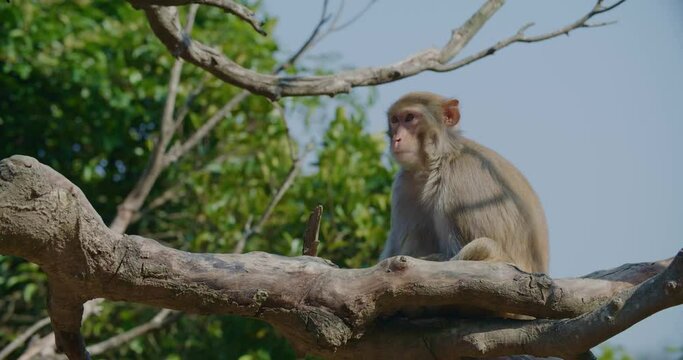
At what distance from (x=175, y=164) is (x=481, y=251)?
4.89 m

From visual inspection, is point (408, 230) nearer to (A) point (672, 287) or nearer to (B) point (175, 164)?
(A) point (672, 287)

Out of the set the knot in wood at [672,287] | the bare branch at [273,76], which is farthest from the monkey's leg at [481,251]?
the knot in wood at [672,287]

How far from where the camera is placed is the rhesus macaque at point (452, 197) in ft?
19.7

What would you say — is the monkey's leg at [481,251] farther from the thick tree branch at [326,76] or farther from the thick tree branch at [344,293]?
the thick tree branch at [326,76]

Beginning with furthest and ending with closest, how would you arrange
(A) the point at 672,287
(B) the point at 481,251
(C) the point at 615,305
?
1. (B) the point at 481,251
2. (C) the point at 615,305
3. (A) the point at 672,287

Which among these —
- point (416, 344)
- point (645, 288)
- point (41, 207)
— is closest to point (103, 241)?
point (41, 207)

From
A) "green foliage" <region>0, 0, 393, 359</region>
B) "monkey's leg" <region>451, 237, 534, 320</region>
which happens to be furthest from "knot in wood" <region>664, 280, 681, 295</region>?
"green foliage" <region>0, 0, 393, 359</region>

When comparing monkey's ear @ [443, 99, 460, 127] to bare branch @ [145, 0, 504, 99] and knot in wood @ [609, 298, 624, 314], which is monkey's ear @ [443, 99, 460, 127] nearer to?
bare branch @ [145, 0, 504, 99]

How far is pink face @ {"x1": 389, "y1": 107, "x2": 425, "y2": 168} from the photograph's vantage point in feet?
21.0

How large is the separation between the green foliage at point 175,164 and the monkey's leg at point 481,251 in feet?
9.69

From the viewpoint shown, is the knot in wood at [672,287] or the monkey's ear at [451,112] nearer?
the knot in wood at [672,287]

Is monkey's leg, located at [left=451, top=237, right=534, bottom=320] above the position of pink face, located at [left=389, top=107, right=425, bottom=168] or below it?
below

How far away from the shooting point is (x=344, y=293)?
445 cm

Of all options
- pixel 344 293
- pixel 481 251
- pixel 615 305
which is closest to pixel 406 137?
pixel 481 251
